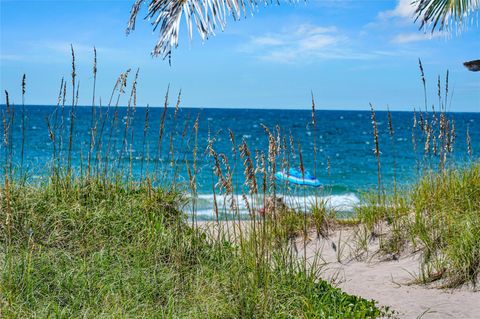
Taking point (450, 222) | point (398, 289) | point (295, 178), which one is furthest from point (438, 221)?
point (295, 178)

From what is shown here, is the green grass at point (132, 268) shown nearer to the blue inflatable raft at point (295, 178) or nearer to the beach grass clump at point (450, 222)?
the blue inflatable raft at point (295, 178)

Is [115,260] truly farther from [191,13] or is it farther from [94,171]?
[191,13]

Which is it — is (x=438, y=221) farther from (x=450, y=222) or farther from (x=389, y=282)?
(x=389, y=282)

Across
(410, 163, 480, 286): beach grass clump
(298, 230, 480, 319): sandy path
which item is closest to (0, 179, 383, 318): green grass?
(298, 230, 480, 319): sandy path

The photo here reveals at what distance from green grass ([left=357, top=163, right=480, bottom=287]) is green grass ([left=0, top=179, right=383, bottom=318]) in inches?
47.7

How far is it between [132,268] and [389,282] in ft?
8.70

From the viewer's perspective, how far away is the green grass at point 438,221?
551 cm

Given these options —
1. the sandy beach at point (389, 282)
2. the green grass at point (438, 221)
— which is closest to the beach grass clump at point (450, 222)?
the green grass at point (438, 221)

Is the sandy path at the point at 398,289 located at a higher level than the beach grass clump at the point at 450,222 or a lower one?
lower

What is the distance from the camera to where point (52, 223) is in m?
5.46

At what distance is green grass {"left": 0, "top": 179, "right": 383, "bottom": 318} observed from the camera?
13.6 feet

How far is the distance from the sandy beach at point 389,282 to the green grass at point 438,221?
150 mm

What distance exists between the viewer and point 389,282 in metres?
5.86

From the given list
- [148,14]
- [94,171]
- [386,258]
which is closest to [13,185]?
[94,171]
